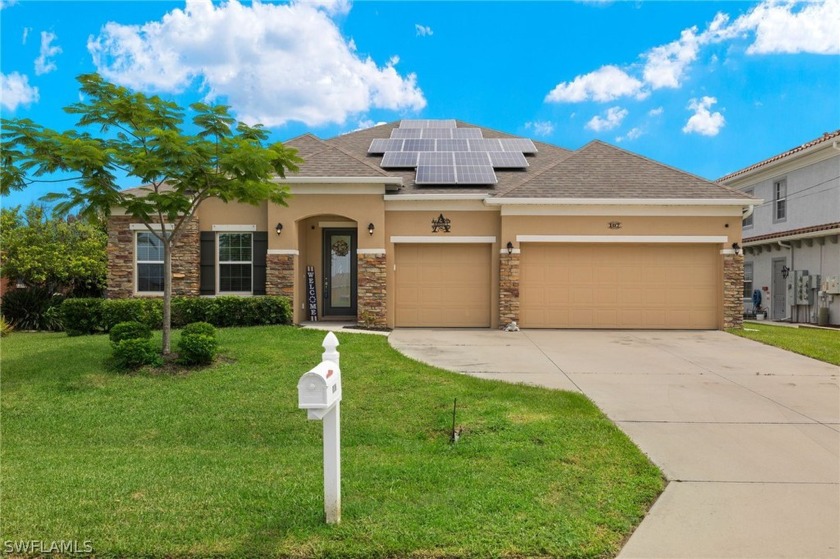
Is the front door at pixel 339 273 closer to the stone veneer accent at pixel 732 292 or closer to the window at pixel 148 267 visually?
the window at pixel 148 267

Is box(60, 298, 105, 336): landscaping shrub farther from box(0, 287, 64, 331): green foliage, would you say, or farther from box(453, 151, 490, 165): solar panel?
box(453, 151, 490, 165): solar panel

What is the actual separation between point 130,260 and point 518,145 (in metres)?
12.1

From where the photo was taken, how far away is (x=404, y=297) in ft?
46.2

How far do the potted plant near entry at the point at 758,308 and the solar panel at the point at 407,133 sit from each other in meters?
14.5

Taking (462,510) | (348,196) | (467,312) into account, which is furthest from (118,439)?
(467,312)

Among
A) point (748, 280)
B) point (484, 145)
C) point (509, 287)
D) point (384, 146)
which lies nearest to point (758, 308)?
point (748, 280)

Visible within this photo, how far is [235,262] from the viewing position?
13.9 m

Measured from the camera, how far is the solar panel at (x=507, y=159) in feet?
51.9

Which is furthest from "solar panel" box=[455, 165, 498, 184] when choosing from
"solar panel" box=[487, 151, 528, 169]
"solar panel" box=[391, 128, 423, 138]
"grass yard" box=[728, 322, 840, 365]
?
"grass yard" box=[728, 322, 840, 365]

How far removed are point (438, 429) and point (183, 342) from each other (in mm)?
4771

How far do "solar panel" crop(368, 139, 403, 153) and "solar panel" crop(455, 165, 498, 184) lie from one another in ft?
8.48

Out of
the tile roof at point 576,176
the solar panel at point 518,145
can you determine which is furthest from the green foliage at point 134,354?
the solar panel at point 518,145

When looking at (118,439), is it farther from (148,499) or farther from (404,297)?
(404,297)

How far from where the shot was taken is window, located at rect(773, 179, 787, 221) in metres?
20.3
